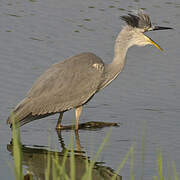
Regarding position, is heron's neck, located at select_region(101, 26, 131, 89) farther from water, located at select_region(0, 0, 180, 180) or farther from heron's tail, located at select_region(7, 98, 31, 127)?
heron's tail, located at select_region(7, 98, 31, 127)

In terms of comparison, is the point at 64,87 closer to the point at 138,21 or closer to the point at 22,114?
the point at 22,114

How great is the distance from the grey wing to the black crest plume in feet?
3.00

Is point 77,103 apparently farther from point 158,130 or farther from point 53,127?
point 158,130

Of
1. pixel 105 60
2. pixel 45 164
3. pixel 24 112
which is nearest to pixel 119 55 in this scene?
pixel 24 112

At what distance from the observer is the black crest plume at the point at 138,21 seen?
9.98 m

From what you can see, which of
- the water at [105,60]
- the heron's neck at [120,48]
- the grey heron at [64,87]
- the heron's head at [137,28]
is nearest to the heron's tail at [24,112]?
the grey heron at [64,87]

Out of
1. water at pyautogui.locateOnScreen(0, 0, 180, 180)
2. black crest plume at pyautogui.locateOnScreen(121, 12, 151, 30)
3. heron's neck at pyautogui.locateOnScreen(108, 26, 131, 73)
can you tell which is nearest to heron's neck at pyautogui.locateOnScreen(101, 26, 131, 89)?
heron's neck at pyautogui.locateOnScreen(108, 26, 131, 73)

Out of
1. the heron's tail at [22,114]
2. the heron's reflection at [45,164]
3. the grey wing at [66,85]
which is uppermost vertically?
the grey wing at [66,85]

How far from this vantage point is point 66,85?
9219 millimetres

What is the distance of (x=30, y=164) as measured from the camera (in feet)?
25.5

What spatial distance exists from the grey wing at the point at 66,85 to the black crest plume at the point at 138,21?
36.0 inches

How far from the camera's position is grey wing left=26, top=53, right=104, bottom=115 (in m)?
8.97

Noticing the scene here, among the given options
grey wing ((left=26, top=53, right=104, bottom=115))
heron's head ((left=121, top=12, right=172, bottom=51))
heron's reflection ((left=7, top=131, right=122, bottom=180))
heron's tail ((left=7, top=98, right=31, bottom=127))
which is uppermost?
heron's head ((left=121, top=12, right=172, bottom=51))

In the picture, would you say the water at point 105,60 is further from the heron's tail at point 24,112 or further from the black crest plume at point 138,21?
the black crest plume at point 138,21
